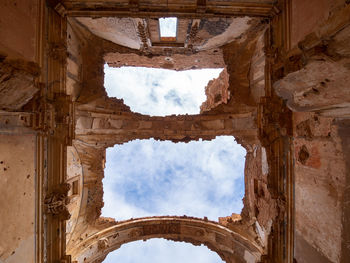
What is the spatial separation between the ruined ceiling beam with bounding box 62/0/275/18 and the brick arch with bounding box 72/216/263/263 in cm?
649

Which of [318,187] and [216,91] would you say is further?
[216,91]

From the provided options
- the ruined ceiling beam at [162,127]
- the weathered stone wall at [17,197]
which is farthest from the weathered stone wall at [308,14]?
the weathered stone wall at [17,197]

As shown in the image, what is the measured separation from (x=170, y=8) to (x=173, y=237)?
7971mm

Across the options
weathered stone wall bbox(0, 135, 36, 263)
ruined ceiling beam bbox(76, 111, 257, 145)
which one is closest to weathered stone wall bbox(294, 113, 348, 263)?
ruined ceiling beam bbox(76, 111, 257, 145)

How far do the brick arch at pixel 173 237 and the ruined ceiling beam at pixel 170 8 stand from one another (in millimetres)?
6495

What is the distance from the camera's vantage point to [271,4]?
171 inches

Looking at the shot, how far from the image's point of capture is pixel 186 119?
24.4 ft

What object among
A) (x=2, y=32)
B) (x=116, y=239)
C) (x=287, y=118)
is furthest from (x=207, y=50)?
(x=116, y=239)

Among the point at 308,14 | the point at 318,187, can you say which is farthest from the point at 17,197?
the point at 308,14

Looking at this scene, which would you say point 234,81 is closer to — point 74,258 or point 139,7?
point 139,7

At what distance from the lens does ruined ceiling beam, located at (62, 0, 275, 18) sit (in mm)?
4295

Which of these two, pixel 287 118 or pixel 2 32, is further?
pixel 287 118

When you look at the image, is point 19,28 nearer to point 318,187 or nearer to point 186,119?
point 186,119

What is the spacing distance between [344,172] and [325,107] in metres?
0.97
